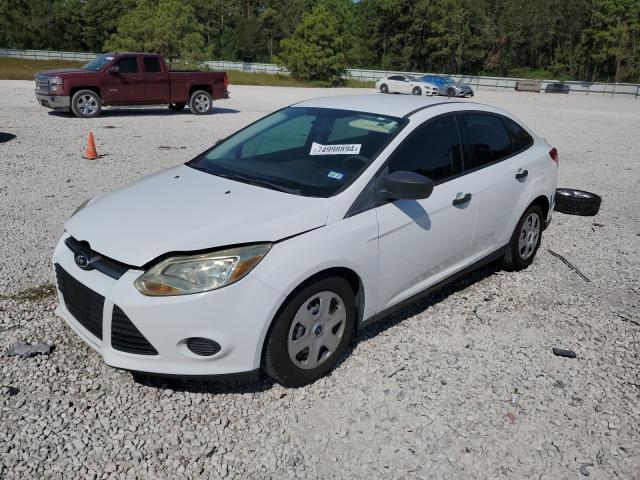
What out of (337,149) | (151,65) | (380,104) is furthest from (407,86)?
(337,149)

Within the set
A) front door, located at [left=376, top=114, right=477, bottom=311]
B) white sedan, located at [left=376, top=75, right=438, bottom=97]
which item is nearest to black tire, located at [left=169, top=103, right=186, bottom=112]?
front door, located at [left=376, top=114, right=477, bottom=311]

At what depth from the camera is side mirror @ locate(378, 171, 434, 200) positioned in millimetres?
3418

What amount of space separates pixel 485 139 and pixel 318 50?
50.8 metres

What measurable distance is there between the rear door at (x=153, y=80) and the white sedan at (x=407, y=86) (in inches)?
864

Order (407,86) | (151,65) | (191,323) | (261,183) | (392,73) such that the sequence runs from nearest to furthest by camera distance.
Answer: (191,323) → (261,183) → (151,65) → (407,86) → (392,73)

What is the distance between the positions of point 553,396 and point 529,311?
1222mm

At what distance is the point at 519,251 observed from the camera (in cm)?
514

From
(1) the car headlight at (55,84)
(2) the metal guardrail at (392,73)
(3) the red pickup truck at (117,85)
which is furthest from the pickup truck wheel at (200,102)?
(2) the metal guardrail at (392,73)

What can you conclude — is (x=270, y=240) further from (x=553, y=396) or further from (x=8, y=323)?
(x=8, y=323)

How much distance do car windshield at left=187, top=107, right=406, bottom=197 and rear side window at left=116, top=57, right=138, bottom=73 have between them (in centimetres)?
1308

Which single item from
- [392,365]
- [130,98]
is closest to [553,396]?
[392,365]

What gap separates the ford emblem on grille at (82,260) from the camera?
310cm

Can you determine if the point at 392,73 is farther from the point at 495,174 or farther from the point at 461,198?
the point at 461,198

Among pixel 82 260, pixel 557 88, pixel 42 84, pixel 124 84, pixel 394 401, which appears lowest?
pixel 394 401
